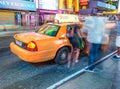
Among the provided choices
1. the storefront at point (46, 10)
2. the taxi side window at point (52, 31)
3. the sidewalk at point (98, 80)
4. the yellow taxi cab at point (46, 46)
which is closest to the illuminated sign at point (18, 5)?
the storefront at point (46, 10)

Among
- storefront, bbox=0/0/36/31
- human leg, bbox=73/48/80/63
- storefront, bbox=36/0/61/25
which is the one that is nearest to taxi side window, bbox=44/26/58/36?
human leg, bbox=73/48/80/63

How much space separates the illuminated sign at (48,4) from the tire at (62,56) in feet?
60.2

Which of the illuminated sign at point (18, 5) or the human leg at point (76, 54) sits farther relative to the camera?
the illuminated sign at point (18, 5)

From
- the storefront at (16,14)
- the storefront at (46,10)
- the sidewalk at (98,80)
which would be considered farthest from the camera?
the storefront at (46,10)

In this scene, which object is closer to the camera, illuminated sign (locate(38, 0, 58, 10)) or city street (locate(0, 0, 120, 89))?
city street (locate(0, 0, 120, 89))

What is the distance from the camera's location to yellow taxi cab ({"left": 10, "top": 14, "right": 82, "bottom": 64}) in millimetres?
4781

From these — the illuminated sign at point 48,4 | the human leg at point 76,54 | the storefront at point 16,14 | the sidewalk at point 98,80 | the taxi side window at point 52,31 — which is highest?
the illuminated sign at point 48,4

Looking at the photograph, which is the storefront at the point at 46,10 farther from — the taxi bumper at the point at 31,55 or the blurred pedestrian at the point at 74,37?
the taxi bumper at the point at 31,55

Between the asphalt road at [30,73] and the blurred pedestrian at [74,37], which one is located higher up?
the blurred pedestrian at [74,37]

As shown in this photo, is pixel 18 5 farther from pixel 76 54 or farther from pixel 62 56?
pixel 62 56

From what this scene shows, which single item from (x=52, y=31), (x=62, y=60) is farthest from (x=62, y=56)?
(x=52, y=31)

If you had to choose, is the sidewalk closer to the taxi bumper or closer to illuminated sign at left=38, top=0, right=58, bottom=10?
the taxi bumper

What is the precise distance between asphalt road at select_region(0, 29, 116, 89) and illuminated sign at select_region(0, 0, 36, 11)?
555 inches

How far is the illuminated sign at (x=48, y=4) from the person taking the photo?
23036mm
